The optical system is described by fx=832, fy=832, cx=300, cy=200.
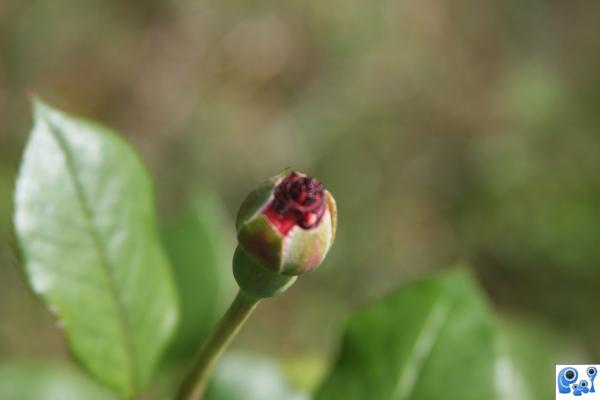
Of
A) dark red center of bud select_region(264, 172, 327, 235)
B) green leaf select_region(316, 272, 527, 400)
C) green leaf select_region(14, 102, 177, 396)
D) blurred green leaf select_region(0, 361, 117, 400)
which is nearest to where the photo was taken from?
dark red center of bud select_region(264, 172, 327, 235)

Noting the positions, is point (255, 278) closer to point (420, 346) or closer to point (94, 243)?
point (94, 243)

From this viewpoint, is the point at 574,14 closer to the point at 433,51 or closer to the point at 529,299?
the point at 433,51

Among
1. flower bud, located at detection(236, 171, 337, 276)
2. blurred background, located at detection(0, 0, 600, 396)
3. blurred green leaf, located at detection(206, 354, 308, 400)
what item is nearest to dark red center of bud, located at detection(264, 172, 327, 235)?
flower bud, located at detection(236, 171, 337, 276)

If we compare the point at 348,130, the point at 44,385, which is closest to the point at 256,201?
the point at 44,385

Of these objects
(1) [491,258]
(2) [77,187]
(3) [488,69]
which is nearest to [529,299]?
(1) [491,258]

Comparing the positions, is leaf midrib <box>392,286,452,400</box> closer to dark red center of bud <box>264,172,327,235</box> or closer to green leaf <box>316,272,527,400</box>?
green leaf <box>316,272,527,400</box>

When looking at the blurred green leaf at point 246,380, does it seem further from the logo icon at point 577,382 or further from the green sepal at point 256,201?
the green sepal at point 256,201

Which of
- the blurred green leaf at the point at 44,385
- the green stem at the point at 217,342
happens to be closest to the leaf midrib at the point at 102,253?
the green stem at the point at 217,342
